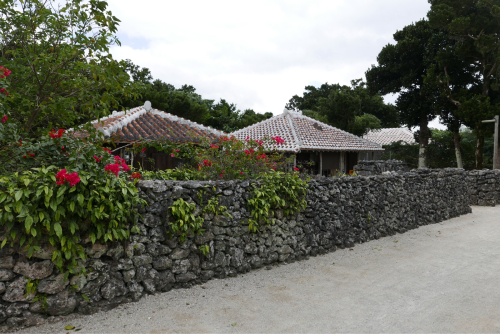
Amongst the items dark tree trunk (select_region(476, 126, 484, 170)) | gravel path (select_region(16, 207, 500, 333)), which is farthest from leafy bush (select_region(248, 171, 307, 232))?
dark tree trunk (select_region(476, 126, 484, 170))

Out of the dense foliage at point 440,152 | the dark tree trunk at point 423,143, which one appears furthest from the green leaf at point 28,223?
the dense foliage at point 440,152

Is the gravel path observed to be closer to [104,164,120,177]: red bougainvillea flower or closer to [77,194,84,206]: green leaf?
[77,194,84,206]: green leaf

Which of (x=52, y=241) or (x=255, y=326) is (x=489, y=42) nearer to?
(x=255, y=326)

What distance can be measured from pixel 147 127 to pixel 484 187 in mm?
14232

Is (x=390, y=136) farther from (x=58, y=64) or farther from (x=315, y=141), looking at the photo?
(x=58, y=64)

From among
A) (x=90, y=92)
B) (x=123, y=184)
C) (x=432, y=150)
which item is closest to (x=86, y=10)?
(x=90, y=92)

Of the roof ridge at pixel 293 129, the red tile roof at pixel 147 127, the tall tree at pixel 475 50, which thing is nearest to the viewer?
the red tile roof at pixel 147 127

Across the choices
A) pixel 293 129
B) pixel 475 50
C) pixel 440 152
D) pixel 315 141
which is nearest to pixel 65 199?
pixel 315 141

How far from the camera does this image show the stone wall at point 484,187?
14.3 m

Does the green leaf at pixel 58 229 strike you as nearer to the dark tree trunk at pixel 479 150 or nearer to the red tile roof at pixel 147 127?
the red tile roof at pixel 147 127

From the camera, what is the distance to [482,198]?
47.3 feet

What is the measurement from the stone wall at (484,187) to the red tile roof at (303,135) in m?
5.90

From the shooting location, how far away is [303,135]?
58.0 ft

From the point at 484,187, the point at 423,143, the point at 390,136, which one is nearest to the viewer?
the point at 484,187
